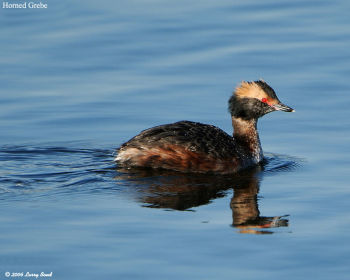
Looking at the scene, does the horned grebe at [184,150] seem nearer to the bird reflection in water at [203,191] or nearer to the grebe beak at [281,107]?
the bird reflection in water at [203,191]

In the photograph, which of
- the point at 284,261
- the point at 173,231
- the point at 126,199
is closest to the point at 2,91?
the point at 126,199

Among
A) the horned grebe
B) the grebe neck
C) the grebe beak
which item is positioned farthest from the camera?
the grebe beak

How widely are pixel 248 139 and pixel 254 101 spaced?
0.50 metres

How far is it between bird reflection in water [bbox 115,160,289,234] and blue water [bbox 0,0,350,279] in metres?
0.03

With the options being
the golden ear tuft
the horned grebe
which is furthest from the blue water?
the golden ear tuft

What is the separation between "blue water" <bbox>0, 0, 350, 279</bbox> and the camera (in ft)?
28.8

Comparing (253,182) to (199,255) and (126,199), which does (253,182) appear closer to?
(126,199)

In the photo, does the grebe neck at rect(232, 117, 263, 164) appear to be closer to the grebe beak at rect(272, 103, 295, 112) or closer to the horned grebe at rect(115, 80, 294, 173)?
the horned grebe at rect(115, 80, 294, 173)

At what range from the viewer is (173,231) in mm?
9328

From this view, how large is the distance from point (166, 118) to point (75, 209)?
12.4 feet

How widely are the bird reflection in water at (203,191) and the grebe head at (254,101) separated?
90cm

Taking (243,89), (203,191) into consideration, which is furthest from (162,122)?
(203,191)

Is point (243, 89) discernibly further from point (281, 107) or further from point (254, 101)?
point (281, 107)

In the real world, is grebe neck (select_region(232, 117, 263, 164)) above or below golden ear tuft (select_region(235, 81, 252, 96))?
below
